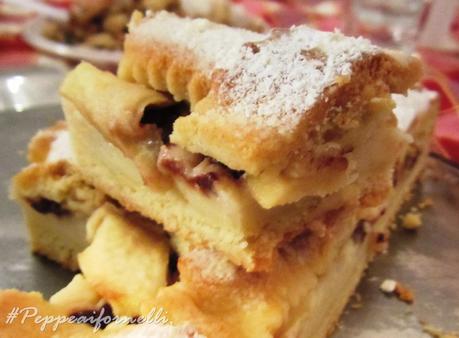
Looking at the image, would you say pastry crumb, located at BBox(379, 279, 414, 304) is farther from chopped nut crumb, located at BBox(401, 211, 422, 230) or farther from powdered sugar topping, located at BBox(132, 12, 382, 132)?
powdered sugar topping, located at BBox(132, 12, 382, 132)

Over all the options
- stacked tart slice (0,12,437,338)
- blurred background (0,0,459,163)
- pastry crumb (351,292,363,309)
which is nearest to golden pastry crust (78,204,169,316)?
stacked tart slice (0,12,437,338)

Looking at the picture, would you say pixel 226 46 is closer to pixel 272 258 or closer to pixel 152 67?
pixel 152 67

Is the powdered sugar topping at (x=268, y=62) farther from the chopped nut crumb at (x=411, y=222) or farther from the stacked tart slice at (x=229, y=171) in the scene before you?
the chopped nut crumb at (x=411, y=222)

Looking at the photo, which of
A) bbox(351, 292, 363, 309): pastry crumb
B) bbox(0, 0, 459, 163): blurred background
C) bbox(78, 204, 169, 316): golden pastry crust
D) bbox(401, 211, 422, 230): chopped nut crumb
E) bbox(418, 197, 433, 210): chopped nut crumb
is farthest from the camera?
bbox(0, 0, 459, 163): blurred background

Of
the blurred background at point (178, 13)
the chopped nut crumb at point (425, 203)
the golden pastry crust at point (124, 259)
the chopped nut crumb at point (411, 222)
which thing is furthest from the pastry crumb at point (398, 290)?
the blurred background at point (178, 13)

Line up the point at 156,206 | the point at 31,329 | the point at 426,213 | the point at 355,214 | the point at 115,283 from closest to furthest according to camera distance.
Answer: the point at 31,329 < the point at 115,283 < the point at 156,206 < the point at 355,214 < the point at 426,213

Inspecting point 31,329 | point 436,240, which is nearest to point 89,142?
point 31,329
